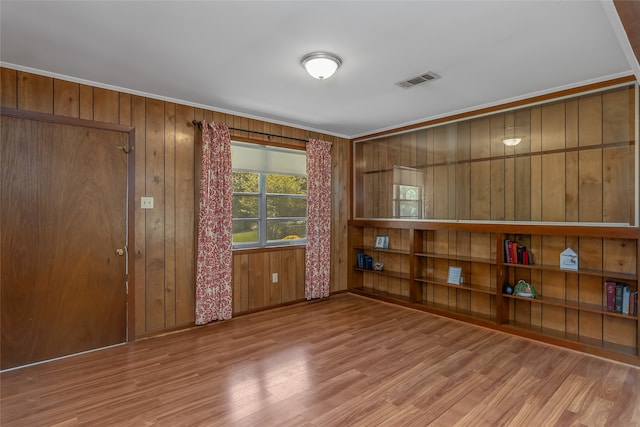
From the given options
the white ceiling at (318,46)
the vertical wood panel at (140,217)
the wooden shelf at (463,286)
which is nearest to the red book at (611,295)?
the wooden shelf at (463,286)

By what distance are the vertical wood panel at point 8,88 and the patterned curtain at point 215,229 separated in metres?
1.61

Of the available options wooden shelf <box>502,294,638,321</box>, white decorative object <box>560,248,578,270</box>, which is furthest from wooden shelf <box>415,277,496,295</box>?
white decorative object <box>560,248,578,270</box>

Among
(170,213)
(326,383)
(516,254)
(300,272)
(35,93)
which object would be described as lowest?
(326,383)

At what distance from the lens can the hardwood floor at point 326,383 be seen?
2.17 meters

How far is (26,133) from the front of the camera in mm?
2887

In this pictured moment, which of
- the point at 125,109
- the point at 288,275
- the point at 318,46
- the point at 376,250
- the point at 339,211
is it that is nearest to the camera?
the point at 318,46

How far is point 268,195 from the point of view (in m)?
4.57

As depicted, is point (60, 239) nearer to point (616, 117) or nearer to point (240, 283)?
point (240, 283)

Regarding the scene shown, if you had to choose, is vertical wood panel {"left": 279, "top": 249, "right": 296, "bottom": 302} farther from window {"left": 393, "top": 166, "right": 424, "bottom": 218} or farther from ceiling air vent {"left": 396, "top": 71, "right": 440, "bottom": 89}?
ceiling air vent {"left": 396, "top": 71, "right": 440, "bottom": 89}

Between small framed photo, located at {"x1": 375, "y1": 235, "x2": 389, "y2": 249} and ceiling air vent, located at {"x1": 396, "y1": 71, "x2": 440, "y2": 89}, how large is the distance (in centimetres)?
257

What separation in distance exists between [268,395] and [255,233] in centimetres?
239

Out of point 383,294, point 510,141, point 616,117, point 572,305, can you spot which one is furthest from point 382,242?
point 616,117

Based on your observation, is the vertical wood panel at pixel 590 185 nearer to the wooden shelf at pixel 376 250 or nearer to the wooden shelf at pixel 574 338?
the wooden shelf at pixel 574 338

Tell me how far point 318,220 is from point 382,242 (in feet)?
3.76
